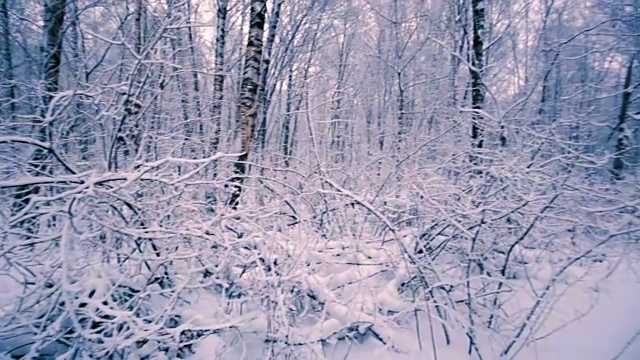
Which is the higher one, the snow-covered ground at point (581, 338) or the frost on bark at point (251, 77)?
the frost on bark at point (251, 77)

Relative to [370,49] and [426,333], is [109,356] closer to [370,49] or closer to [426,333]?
[426,333]

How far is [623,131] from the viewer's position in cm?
916

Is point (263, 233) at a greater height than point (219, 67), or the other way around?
point (219, 67)

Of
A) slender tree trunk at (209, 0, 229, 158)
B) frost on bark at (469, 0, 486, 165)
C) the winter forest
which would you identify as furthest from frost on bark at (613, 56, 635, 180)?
slender tree trunk at (209, 0, 229, 158)

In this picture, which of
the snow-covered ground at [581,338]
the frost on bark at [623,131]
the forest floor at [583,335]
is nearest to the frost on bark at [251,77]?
the snow-covered ground at [581,338]

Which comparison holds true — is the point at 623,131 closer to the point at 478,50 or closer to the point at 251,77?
the point at 478,50

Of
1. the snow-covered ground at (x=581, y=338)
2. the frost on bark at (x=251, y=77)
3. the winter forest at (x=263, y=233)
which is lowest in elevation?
the snow-covered ground at (x=581, y=338)

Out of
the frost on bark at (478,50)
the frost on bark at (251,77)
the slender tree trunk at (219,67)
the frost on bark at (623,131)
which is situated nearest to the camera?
the frost on bark at (251,77)

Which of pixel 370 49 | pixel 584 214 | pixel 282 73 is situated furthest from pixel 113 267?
pixel 370 49

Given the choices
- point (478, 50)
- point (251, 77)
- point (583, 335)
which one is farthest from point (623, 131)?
point (251, 77)

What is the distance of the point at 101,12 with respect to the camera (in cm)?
678

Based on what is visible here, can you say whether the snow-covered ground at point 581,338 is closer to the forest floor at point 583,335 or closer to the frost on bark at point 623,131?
the forest floor at point 583,335

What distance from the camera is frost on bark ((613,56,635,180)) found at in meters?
6.77

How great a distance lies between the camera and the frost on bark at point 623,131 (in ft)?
22.2
